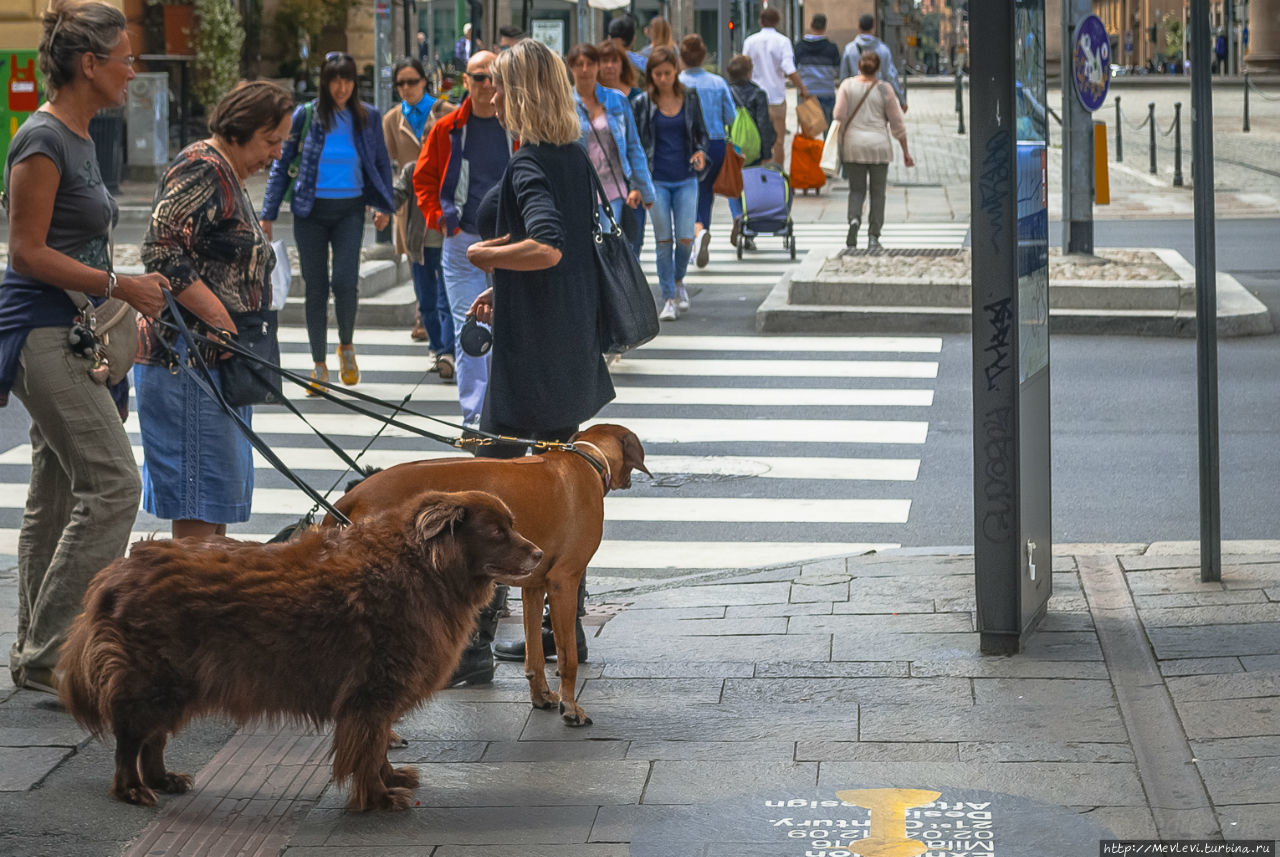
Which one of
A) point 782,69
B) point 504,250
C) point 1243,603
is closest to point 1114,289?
point 1243,603

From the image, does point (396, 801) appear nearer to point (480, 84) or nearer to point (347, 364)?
point (480, 84)

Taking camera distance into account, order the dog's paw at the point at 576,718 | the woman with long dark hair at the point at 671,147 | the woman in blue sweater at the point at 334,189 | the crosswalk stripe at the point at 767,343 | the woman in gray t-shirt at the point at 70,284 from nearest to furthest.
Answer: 1. the woman in gray t-shirt at the point at 70,284
2. the dog's paw at the point at 576,718
3. the woman in blue sweater at the point at 334,189
4. the crosswalk stripe at the point at 767,343
5. the woman with long dark hair at the point at 671,147

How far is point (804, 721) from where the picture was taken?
5.18 metres

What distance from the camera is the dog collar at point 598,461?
536 centimetres

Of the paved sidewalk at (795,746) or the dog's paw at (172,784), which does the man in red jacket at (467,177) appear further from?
the dog's paw at (172,784)

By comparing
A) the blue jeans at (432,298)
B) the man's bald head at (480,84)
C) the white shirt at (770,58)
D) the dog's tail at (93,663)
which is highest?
the white shirt at (770,58)

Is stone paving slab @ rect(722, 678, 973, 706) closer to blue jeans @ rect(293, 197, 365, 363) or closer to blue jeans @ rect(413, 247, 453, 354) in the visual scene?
blue jeans @ rect(293, 197, 365, 363)

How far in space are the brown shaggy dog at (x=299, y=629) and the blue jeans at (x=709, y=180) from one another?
447 inches

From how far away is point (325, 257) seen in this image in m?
11.0

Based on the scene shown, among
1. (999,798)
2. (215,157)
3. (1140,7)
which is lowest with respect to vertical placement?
(999,798)

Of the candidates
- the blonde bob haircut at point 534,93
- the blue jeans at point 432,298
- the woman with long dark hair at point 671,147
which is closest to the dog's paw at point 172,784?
the blonde bob haircut at point 534,93

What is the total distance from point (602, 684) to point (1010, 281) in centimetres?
184

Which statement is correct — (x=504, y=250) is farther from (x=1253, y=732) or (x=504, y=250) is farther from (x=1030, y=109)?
(x=1253, y=732)

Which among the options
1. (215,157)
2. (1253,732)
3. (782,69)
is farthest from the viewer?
(782,69)
